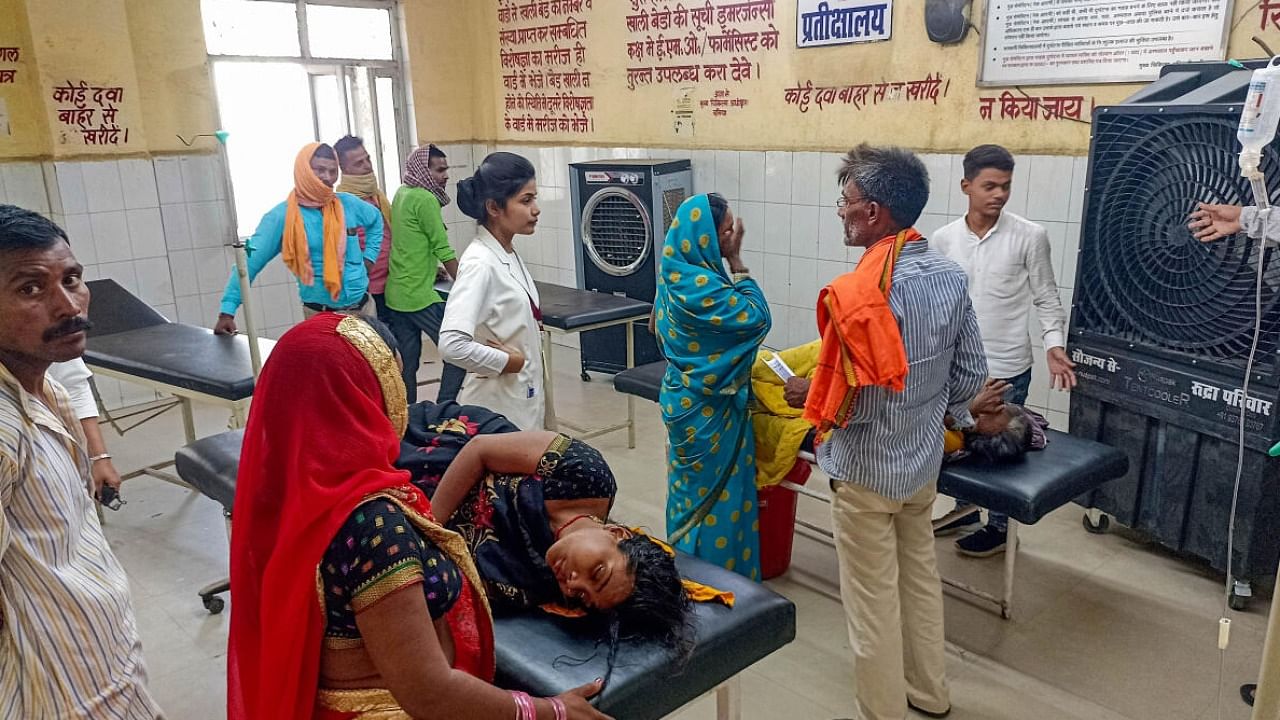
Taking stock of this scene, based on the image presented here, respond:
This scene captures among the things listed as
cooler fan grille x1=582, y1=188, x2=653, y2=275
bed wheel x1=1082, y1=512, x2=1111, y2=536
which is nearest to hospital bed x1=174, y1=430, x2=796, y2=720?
bed wheel x1=1082, y1=512, x2=1111, y2=536

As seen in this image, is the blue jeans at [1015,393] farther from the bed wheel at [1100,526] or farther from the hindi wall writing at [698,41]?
the hindi wall writing at [698,41]

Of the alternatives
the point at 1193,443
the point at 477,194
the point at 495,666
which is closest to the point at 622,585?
the point at 495,666

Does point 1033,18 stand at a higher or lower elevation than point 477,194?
higher

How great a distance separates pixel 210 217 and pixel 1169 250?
17.0 feet

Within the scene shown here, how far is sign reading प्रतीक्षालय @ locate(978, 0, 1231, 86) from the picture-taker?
3.26m

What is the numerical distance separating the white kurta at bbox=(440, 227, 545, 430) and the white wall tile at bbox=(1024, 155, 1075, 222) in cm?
236

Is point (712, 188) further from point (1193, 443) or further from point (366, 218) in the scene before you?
point (1193, 443)

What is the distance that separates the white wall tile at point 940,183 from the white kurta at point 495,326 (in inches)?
90.7

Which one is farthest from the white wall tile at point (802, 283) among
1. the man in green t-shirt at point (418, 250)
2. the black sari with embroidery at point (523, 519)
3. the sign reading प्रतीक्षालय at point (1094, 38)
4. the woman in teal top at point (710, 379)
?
the black sari with embroidery at point (523, 519)

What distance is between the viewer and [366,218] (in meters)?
4.29

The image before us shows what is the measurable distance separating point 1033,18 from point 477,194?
258 cm

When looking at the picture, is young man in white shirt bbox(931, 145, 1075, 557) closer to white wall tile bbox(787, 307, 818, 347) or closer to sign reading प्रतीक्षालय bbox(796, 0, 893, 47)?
sign reading प्रतीक्षालय bbox(796, 0, 893, 47)

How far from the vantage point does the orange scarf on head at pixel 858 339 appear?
1.95m

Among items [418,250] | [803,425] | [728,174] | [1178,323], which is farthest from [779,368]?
[728,174]
